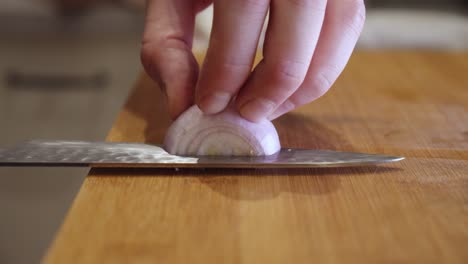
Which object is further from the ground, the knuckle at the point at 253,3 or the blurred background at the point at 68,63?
the blurred background at the point at 68,63

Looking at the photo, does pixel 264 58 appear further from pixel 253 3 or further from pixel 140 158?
pixel 140 158

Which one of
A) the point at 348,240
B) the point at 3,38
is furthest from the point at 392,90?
the point at 3,38

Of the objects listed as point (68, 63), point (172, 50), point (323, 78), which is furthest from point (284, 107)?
point (68, 63)

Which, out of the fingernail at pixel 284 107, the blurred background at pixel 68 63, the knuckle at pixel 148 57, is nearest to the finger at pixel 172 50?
the knuckle at pixel 148 57

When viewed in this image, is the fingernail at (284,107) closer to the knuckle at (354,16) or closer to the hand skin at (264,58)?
the hand skin at (264,58)

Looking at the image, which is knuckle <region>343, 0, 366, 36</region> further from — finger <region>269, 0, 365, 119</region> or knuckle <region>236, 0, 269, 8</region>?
knuckle <region>236, 0, 269, 8</region>

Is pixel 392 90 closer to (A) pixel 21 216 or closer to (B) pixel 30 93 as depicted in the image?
(A) pixel 21 216

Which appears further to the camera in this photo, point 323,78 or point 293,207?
point 323,78
